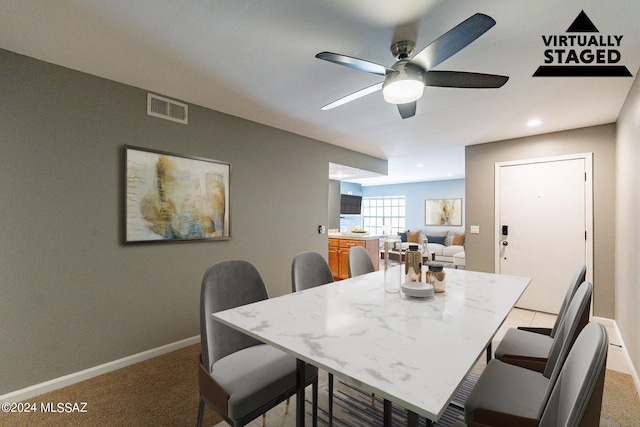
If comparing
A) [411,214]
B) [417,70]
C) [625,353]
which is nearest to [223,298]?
[417,70]

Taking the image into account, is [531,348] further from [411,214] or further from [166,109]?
[411,214]

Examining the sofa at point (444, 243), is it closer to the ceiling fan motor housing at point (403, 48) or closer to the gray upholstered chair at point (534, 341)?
the gray upholstered chair at point (534, 341)

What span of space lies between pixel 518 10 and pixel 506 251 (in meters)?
3.40

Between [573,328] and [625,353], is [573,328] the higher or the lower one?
the higher one

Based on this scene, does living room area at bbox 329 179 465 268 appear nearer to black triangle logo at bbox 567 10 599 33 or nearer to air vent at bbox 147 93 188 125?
air vent at bbox 147 93 188 125

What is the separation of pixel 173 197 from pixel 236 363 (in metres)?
1.81

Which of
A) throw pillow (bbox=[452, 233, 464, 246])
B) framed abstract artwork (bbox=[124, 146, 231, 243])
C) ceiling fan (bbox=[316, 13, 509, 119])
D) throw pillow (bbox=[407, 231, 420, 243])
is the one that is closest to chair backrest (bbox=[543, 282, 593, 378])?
ceiling fan (bbox=[316, 13, 509, 119])

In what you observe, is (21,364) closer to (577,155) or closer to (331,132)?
(331,132)

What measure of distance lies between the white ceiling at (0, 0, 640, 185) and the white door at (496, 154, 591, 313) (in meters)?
0.78

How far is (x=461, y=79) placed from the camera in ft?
5.81

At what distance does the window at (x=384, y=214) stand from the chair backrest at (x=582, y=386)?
28.3ft

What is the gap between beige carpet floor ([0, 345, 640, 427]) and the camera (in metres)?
1.78

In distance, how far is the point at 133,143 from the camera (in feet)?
8.17

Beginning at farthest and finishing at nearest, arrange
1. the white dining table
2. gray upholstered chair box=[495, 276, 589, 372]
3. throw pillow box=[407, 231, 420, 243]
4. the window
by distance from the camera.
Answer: the window
throw pillow box=[407, 231, 420, 243]
gray upholstered chair box=[495, 276, 589, 372]
the white dining table
